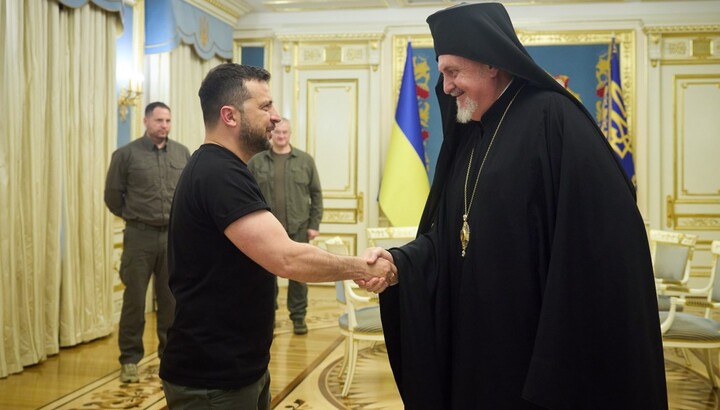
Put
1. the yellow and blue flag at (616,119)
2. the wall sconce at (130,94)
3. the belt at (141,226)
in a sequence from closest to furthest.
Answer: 1. the belt at (141,226)
2. the wall sconce at (130,94)
3. the yellow and blue flag at (616,119)

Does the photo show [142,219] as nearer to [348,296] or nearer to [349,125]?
[348,296]

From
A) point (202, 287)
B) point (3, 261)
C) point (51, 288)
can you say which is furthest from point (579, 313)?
point (51, 288)

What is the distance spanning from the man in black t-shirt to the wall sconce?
436 centimetres

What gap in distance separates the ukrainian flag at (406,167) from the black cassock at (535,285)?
5293 mm

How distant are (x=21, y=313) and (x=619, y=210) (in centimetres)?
413

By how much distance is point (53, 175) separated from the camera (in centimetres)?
476

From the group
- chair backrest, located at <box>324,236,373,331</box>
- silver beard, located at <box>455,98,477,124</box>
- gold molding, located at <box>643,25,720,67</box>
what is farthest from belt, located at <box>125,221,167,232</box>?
gold molding, located at <box>643,25,720,67</box>

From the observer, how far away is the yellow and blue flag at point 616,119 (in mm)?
7301

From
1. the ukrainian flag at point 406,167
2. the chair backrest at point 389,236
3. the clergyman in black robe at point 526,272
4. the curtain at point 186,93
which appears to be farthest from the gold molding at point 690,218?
the clergyman in black robe at point 526,272

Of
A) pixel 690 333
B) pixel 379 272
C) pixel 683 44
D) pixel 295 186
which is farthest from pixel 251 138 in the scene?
pixel 683 44

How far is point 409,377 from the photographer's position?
6.40ft

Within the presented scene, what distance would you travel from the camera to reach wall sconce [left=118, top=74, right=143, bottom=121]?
5.95 m

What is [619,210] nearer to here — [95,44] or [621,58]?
[95,44]

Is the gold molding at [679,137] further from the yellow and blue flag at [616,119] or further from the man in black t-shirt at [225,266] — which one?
the man in black t-shirt at [225,266]
